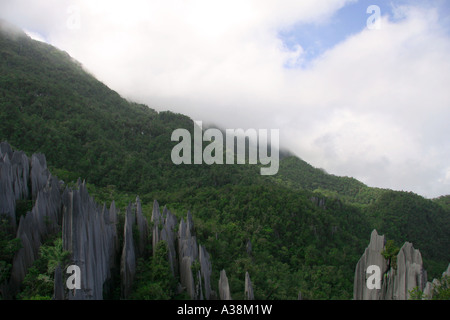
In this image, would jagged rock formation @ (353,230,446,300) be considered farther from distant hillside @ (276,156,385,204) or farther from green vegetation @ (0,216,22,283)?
distant hillside @ (276,156,385,204)

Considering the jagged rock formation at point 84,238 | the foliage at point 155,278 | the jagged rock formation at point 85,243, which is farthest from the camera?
the foliage at point 155,278

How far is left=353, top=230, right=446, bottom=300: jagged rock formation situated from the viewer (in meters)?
17.9

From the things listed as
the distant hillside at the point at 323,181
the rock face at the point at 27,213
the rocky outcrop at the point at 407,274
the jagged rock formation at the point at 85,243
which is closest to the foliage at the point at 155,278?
the jagged rock formation at the point at 85,243

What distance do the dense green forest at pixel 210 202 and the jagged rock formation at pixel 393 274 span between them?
7906mm

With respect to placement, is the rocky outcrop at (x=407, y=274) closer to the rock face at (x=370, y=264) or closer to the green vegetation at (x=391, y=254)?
the green vegetation at (x=391, y=254)

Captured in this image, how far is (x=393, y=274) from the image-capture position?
1912 centimetres

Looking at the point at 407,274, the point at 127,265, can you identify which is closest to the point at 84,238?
the point at 127,265

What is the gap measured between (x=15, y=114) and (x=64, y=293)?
Answer: 4101cm

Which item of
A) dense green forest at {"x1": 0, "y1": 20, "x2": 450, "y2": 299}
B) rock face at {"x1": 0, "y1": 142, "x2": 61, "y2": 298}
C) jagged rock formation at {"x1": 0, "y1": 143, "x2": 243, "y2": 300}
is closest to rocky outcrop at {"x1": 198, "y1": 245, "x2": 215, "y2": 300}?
jagged rock formation at {"x1": 0, "y1": 143, "x2": 243, "y2": 300}

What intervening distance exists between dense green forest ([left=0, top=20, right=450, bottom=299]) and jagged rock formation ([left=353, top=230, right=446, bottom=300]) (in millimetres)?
7906

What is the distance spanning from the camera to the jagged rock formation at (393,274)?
58.9ft
